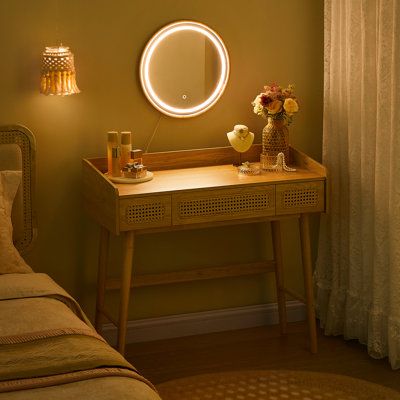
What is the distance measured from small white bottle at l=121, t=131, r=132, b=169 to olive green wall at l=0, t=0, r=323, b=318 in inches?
8.3

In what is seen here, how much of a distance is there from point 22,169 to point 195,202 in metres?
0.78

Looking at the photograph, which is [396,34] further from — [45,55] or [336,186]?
[45,55]

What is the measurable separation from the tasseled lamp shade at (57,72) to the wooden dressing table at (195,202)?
0.36m

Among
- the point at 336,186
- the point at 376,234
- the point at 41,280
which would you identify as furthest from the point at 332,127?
the point at 41,280

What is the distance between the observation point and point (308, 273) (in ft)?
13.6

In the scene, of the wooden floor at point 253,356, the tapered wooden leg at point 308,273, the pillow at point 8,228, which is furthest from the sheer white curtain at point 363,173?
the pillow at point 8,228

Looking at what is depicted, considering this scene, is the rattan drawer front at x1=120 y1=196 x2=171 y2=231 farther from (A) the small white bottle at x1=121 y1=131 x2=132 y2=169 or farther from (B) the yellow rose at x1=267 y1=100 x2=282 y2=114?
(B) the yellow rose at x1=267 y1=100 x2=282 y2=114

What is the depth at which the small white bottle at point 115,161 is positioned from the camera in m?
A: 3.93

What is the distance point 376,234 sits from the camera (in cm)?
401

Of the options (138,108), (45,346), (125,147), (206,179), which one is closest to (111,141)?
(125,147)

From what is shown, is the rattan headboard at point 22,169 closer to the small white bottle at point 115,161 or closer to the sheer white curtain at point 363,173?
the small white bottle at point 115,161

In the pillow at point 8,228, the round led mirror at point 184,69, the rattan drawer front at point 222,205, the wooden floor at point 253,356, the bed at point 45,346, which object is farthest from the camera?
the round led mirror at point 184,69

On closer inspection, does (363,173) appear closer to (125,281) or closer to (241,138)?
(241,138)

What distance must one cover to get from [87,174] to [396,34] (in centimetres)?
144
